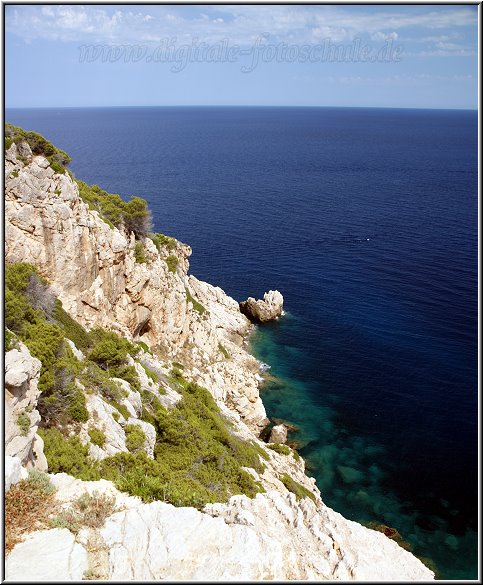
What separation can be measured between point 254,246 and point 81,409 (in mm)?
70270

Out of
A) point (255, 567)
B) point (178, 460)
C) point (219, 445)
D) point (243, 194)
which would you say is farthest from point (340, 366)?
point (243, 194)

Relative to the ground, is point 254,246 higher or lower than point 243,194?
lower

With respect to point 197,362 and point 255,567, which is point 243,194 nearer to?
point 197,362

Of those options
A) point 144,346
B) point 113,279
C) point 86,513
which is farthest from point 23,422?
point 144,346

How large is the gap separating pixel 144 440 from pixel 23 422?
9.19 m

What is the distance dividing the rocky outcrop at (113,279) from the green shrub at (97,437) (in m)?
14.5

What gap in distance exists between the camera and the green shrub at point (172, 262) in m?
50.2

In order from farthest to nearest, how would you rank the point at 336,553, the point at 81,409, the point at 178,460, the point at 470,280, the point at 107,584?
the point at 470,280
the point at 178,460
the point at 81,409
the point at 336,553
the point at 107,584

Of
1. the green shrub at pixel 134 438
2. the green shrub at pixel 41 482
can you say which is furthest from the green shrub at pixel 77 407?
the green shrub at pixel 41 482

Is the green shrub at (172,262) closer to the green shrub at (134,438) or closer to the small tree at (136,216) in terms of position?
the small tree at (136,216)

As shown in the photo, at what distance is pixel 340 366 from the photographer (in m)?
54.6

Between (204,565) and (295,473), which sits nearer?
(204,565)

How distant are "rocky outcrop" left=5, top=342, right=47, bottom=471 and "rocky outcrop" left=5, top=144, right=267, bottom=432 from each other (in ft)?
56.7

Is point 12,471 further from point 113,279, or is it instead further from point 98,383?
point 113,279
